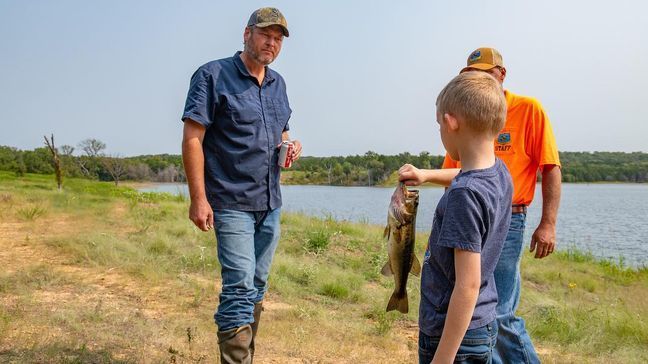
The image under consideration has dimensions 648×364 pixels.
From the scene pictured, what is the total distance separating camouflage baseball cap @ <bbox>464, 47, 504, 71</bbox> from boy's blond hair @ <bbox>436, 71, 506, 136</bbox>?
157 centimetres

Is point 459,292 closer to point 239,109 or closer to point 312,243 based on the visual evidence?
point 239,109

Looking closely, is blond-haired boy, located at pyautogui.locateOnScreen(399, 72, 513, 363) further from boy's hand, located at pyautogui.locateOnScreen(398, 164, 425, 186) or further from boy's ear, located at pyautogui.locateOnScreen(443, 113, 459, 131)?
boy's hand, located at pyautogui.locateOnScreen(398, 164, 425, 186)


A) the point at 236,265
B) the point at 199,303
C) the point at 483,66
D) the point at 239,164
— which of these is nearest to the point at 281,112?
the point at 239,164

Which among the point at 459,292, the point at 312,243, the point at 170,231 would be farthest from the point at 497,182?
the point at 170,231

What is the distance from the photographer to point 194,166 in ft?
10.6

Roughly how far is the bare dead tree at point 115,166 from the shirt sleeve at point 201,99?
30.5m

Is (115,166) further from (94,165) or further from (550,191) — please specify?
(550,191)

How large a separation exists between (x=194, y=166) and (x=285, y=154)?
0.67m

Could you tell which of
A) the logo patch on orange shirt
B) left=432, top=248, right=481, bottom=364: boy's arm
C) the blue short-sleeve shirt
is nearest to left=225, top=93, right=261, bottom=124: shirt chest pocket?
the blue short-sleeve shirt

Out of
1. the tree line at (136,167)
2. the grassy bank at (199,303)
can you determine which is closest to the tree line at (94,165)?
the tree line at (136,167)

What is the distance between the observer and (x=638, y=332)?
228 inches

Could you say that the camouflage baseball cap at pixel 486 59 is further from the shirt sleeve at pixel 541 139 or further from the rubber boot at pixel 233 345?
the rubber boot at pixel 233 345

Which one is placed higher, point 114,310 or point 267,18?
point 267,18

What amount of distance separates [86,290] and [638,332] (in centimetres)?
611
